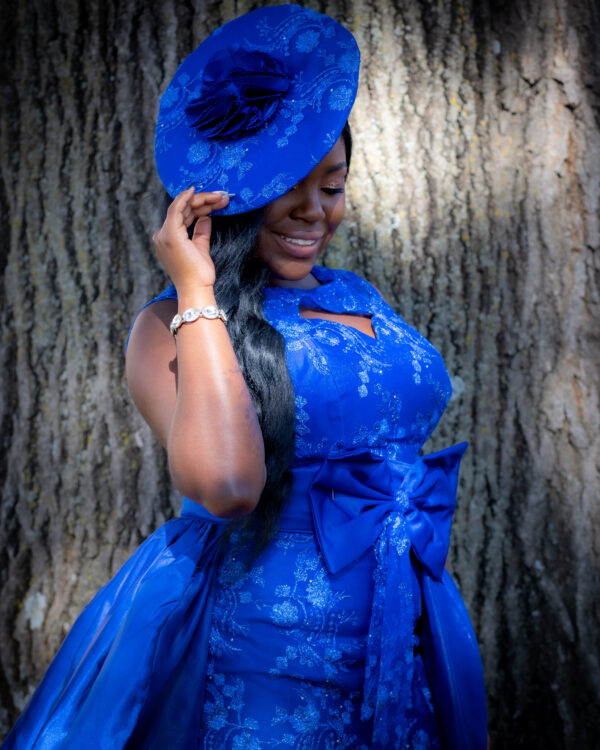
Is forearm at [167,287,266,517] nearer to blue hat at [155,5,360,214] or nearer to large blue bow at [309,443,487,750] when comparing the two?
large blue bow at [309,443,487,750]

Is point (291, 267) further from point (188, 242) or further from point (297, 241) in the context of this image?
point (188, 242)

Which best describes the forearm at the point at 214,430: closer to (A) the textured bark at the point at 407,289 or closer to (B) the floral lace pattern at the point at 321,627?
(B) the floral lace pattern at the point at 321,627

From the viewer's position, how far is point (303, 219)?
1722 mm

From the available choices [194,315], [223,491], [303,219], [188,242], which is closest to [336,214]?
[303,219]

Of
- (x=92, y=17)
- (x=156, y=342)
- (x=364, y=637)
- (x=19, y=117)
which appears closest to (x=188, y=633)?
(x=364, y=637)

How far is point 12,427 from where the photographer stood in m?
2.38

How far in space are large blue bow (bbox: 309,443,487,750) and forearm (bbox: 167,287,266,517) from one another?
227mm

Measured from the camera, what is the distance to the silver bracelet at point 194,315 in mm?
1479

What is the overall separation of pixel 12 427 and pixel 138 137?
994 mm

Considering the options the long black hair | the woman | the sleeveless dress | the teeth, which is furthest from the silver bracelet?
the teeth

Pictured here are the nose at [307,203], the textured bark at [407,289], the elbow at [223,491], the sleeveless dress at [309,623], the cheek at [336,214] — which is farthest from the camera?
the textured bark at [407,289]

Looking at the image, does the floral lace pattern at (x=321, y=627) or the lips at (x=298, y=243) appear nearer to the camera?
the floral lace pattern at (x=321, y=627)

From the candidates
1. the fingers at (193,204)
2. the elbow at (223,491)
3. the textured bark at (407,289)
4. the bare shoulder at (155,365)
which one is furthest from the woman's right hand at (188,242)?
the textured bark at (407,289)

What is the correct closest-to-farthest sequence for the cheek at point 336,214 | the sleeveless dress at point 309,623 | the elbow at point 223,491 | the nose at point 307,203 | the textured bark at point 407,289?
the elbow at point 223,491
the sleeveless dress at point 309,623
the nose at point 307,203
the cheek at point 336,214
the textured bark at point 407,289
